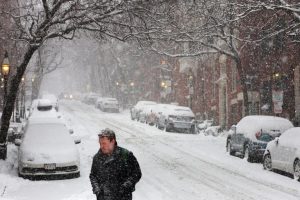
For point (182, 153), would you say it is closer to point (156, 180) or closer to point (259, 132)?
point (259, 132)

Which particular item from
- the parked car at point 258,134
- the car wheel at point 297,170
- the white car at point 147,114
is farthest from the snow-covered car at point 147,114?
the car wheel at point 297,170

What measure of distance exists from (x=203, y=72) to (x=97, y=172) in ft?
138

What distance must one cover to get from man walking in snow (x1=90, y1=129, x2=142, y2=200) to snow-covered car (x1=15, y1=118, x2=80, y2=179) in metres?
9.14

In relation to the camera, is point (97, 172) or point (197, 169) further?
point (197, 169)

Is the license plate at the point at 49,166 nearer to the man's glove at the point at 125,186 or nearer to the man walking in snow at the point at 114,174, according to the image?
the man walking in snow at the point at 114,174

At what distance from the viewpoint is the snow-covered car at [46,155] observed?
15992mm

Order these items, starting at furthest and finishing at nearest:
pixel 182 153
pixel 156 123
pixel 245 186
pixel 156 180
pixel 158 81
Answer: pixel 158 81, pixel 156 123, pixel 182 153, pixel 156 180, pixel 245 186

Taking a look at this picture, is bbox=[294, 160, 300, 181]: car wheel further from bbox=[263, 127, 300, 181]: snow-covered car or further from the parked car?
the parked car

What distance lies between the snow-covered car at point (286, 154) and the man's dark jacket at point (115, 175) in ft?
32.5

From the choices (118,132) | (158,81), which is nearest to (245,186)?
(118,132)

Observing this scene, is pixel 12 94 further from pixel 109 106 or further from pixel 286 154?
pixel 109 106

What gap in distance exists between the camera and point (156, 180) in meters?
16.3

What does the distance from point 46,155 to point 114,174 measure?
941cm

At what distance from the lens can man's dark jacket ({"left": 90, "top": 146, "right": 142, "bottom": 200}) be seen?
711cm
